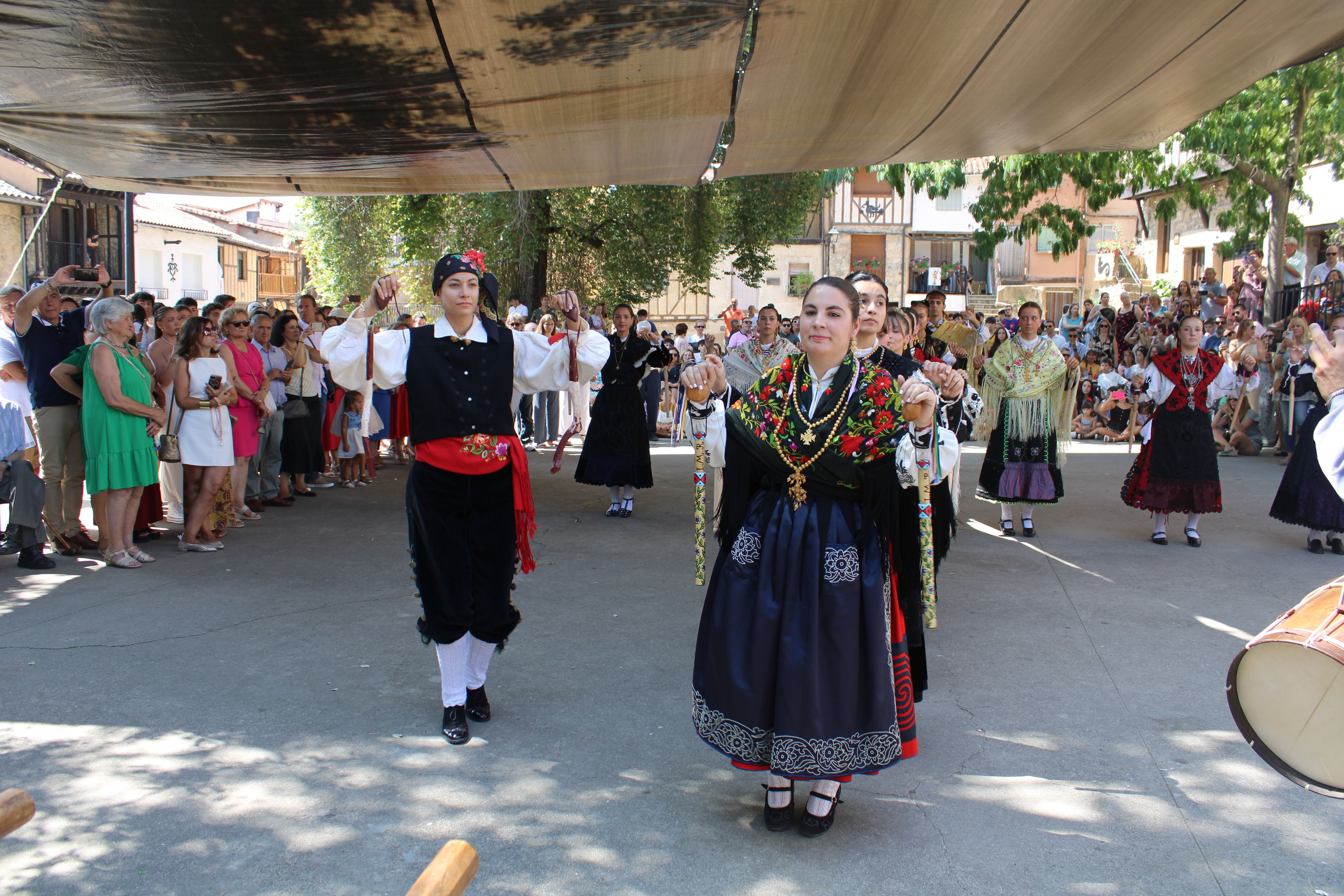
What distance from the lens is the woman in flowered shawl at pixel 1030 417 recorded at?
772 cm

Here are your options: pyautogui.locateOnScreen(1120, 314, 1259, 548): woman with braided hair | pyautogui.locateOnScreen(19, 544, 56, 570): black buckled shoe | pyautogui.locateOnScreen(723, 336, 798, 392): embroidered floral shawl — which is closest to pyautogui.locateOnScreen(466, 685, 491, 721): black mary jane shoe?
pyautogui.locateOnScreen(723, 336, 798, 392): embroidered floral shawl

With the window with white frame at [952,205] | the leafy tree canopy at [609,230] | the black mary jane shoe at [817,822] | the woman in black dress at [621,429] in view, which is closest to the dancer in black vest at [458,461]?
the black mary jane shoe at [817,822]

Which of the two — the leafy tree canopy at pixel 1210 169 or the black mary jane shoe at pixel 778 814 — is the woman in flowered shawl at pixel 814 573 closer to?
the black mary jane shoe at pixel 778 814

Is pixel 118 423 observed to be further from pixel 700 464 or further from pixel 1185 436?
pixel 1185 436

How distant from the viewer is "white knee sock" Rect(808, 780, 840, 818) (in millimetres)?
3215

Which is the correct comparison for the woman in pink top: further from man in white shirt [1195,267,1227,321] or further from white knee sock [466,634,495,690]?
man in white shirt [1195,267,1227,321]

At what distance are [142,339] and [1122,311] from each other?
15453 millimetres

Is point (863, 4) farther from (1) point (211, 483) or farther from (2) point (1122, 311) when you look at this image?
(2) point (1122, 311)

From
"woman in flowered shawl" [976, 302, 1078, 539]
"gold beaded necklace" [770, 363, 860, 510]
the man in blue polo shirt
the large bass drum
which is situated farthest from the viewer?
"woman in flowered shawl" [976, 302, 1078, 539]

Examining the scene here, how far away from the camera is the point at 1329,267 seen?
13.4m

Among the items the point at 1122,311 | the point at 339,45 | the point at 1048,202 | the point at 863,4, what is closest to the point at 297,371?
the point at 339,45

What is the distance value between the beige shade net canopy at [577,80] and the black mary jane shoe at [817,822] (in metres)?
3.15

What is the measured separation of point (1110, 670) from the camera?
477 centimetres

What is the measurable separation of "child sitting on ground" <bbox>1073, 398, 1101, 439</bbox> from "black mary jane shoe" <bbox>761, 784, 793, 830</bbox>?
492 inches
